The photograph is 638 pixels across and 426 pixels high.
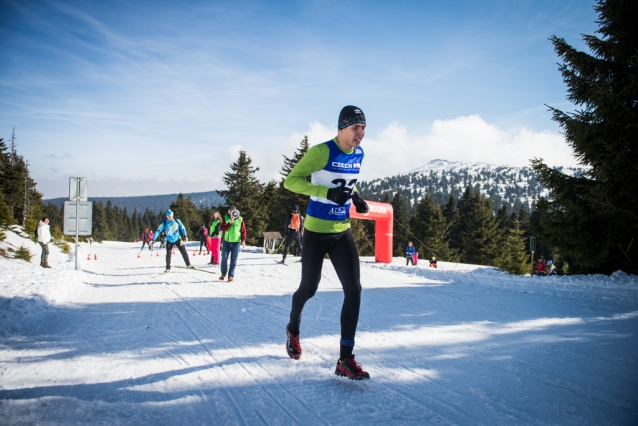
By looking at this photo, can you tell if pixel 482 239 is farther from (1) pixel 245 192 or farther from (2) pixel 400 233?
(1) pixel 245 192

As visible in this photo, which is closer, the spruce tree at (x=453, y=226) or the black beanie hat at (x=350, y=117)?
the black beanie hat at (x=350, y=117)

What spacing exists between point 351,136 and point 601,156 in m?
8.58

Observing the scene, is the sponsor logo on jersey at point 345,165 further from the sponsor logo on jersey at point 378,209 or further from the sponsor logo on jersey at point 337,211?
the sponsor logo on jersey at point 378,209

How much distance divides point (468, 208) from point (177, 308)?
59.2 metres

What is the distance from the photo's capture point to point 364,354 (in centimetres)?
390

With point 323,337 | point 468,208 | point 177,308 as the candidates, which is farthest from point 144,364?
point 468,208

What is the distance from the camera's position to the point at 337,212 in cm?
337

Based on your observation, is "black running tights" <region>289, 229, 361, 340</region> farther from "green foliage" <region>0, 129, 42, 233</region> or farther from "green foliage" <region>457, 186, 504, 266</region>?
"green foliage" <region>457, 186, 504, 266</region>

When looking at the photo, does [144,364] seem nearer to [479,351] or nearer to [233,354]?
[233,354]

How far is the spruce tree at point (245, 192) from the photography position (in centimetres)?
4344

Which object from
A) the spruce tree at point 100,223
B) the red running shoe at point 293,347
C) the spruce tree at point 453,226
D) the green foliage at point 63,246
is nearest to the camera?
the red running shoe at point 293,347

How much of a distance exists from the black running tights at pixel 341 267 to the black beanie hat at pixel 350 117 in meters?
1.02

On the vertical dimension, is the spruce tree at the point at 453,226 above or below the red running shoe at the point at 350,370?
above

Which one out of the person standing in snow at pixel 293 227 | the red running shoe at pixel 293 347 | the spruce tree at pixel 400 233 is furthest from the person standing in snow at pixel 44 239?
the spruce tree at pixel 400 233
